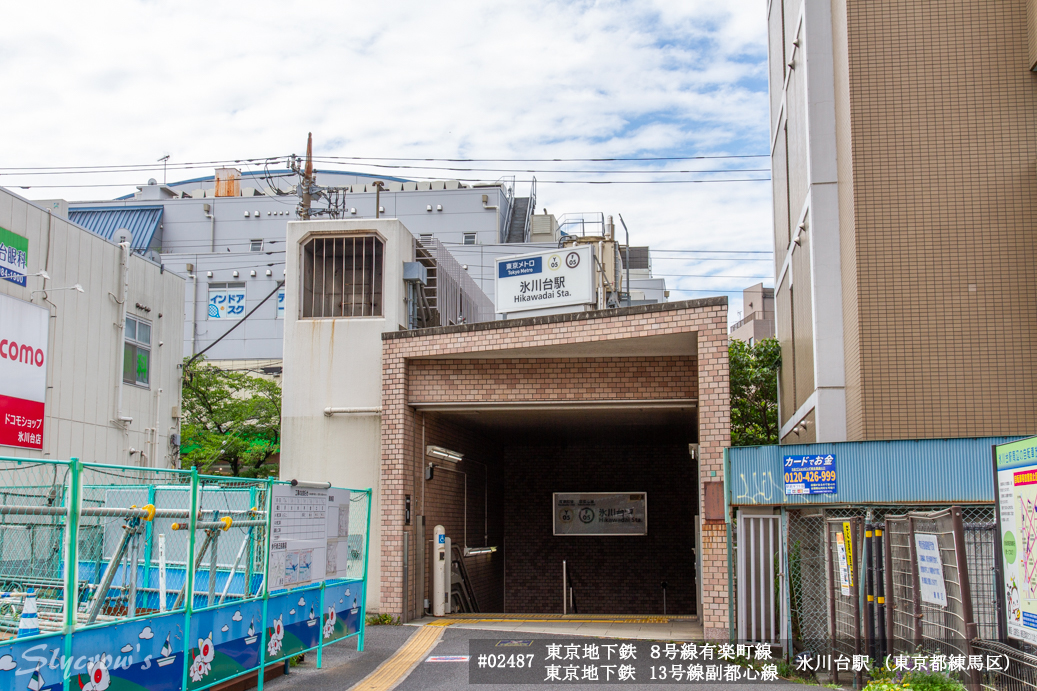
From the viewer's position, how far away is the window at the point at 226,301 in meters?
42.9

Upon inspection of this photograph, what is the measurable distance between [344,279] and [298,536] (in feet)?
24.4

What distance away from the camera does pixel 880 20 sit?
1397 cm

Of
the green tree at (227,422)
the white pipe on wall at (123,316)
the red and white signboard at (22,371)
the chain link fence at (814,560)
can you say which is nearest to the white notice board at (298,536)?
the chain link fence at (814,560)

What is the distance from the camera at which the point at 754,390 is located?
24.3 metres

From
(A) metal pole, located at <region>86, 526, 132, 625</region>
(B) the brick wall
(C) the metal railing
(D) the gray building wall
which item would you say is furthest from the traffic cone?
(D) the gray building wall

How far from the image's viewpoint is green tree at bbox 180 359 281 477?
27922 mm

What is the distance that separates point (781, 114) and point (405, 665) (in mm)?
15690

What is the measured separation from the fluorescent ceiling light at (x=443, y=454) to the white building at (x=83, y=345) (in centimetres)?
607

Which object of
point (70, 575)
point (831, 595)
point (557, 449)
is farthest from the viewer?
point (557, 449)

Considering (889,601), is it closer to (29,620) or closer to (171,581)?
(29,620)

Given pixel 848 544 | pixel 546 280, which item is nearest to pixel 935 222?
pixel 848 544

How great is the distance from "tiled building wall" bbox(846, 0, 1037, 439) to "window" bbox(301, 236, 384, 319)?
336 inches

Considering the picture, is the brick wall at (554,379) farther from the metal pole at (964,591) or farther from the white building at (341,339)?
the metal pole at (964,591)

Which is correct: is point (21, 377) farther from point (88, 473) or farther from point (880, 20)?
point (880, 20)
